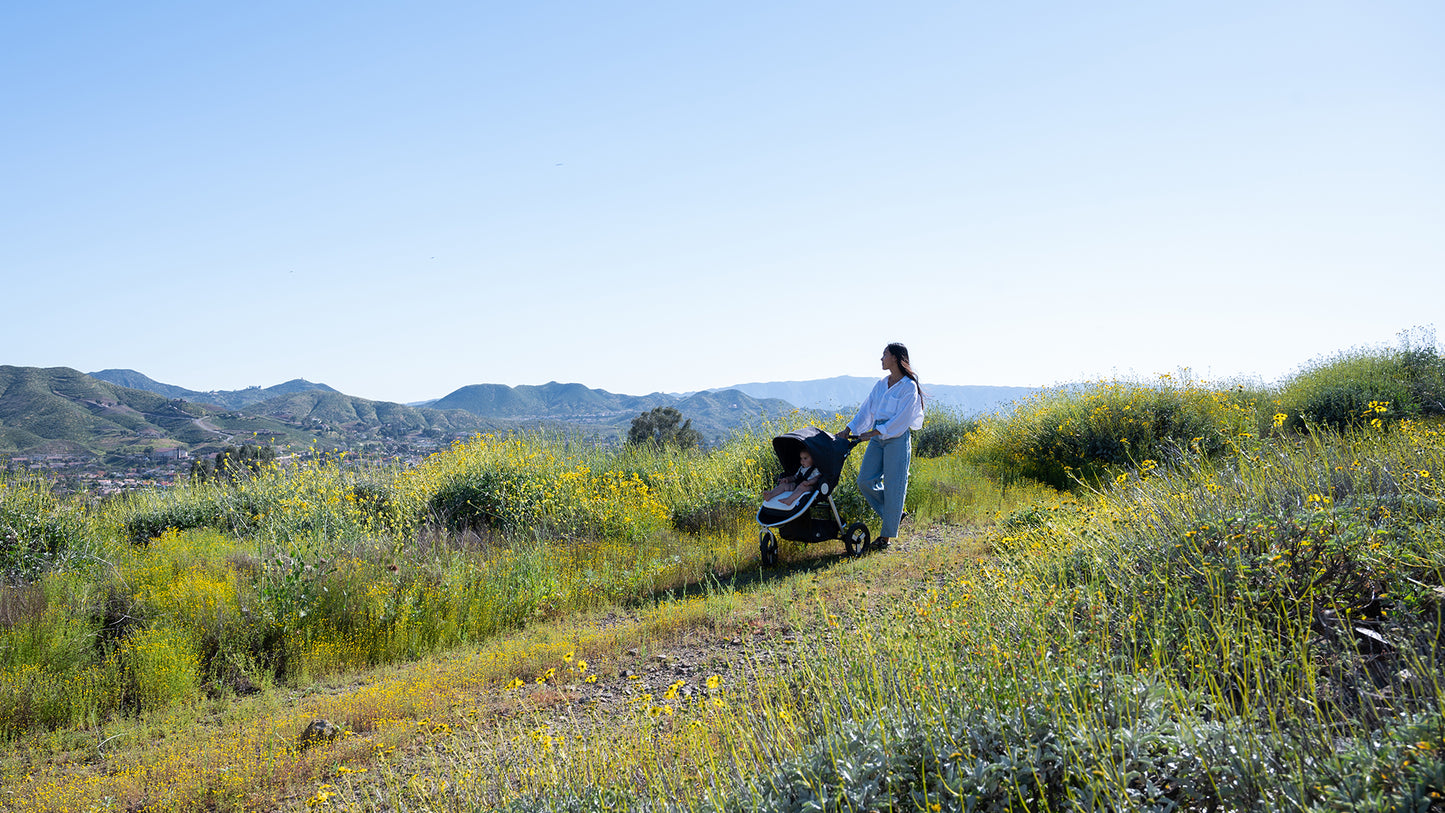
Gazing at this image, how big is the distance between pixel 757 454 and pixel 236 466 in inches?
328

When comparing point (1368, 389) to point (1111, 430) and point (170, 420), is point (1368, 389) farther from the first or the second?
point (170, 420)

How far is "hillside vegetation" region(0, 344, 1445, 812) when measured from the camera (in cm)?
204

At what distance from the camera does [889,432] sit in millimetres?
6969

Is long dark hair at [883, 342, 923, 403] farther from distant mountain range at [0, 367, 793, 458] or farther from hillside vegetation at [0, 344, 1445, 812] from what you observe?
distant mountain range at [0, 367, 793, 458]

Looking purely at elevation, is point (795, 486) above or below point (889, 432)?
below

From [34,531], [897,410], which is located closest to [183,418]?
[34,531]

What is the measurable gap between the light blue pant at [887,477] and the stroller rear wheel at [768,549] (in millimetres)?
1103

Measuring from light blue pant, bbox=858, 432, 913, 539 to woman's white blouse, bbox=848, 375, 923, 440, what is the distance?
179 millimetres

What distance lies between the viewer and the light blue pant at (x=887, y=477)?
7.16 m

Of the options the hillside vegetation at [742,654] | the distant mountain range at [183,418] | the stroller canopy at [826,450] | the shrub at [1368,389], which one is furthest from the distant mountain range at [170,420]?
the shrub at [1368,389]

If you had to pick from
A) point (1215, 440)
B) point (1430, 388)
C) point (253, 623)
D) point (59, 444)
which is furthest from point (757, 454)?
point (59, 444)

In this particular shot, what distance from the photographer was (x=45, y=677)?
14.5 ft

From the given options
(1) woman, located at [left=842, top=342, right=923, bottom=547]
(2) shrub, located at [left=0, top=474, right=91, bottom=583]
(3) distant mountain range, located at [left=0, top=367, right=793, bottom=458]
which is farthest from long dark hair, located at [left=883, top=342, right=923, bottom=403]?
(2) shrub, located at [left=0, top=474, right=91, bottom=583]

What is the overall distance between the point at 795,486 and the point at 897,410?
4.24 ft
